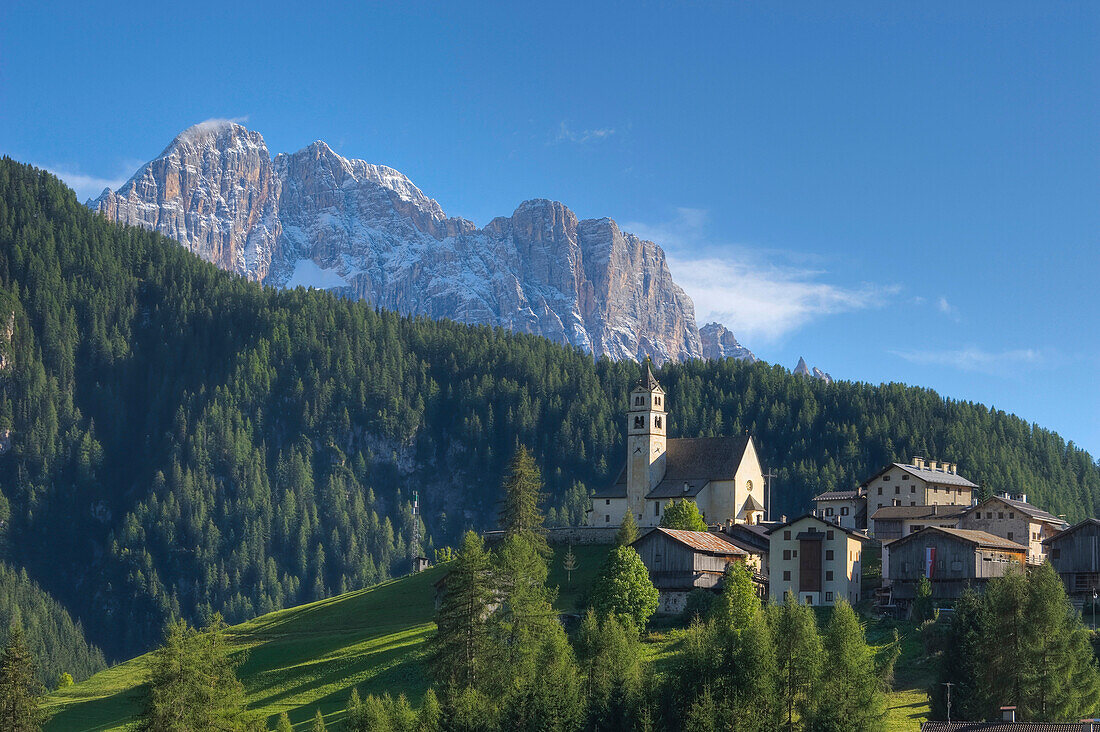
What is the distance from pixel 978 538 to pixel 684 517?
2835cm

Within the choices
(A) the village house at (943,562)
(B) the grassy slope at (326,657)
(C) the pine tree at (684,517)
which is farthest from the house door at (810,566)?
(B) the grassy slope at (326,657)

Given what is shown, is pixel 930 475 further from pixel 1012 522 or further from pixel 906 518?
pixel 1012 522

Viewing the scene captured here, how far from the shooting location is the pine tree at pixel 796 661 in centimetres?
7675

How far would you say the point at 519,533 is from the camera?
134250mm

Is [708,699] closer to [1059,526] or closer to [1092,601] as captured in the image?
[1092,601]

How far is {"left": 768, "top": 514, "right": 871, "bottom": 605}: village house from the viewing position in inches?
4505

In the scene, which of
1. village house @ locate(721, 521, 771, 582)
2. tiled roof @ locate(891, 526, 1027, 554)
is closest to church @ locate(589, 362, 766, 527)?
village house @ locate(721, 521, 771, 582)

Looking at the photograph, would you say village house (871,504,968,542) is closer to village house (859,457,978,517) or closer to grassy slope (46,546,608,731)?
village house (859,457,978,517)

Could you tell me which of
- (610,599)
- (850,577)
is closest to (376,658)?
(610,599)

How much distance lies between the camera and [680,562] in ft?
391

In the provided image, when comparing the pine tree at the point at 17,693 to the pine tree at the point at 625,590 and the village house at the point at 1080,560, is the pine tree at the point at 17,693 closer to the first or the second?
the pine tree at the point at 625,590

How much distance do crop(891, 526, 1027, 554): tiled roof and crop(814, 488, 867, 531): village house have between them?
2749cm

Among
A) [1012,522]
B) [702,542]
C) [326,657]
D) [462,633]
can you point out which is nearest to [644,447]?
[702,542]

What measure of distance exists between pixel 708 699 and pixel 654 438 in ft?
245
